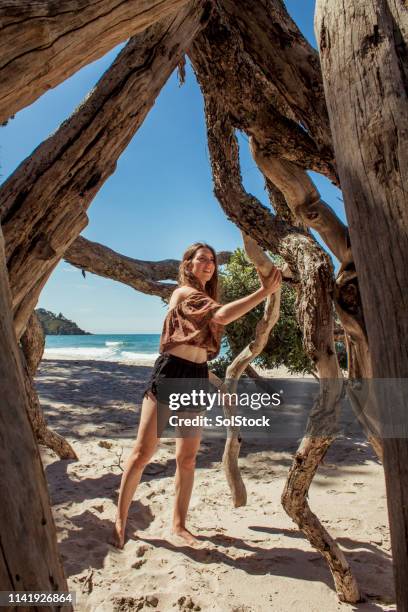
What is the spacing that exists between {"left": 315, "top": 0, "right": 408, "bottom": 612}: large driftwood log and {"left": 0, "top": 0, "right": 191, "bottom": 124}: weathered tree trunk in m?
0.70

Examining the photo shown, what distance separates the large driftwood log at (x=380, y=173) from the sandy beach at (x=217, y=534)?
1.66 meters

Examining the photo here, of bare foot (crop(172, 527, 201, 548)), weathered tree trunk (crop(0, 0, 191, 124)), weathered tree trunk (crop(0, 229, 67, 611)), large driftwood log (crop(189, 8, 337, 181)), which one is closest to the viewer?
weathered tree trunk (crop(0, 229, 67, 611))

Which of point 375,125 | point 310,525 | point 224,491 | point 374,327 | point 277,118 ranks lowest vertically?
point 224,491

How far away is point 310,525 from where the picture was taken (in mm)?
2234

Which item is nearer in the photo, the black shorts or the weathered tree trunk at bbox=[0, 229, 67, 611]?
the weathered tree trunk at bbox=[0, 229, 67, 611]

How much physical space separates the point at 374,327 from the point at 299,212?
4.53 ft

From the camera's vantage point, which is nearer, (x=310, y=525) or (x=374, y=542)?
(x=310, y=525)

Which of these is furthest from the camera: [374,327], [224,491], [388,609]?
[224,491]

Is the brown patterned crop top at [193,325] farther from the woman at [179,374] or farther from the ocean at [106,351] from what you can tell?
the ocean at [106,351]

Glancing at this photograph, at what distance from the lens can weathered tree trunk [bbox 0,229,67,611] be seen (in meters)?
0.76

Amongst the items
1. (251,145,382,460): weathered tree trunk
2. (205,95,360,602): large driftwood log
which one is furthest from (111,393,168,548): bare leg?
(251,145,382,460): weathered tree trunk

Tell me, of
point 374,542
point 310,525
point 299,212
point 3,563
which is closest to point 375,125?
point 299,212

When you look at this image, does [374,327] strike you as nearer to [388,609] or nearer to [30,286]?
[30,286]

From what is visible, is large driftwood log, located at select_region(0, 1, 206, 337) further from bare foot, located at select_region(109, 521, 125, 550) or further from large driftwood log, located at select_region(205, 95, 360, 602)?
bare foot, located at select_region(109, 521, 125, 550)
